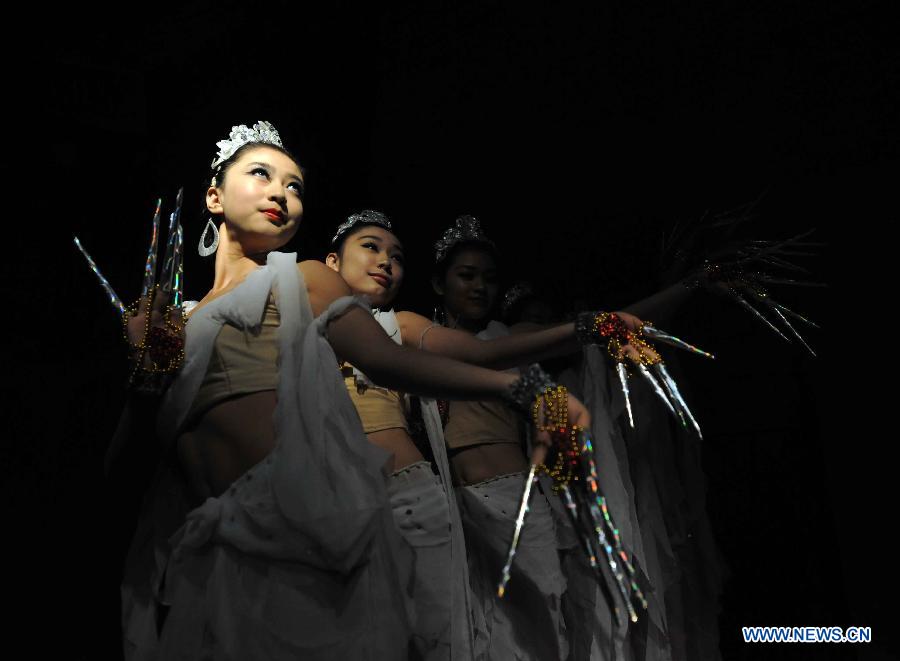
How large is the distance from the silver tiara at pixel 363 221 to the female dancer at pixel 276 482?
103 cm

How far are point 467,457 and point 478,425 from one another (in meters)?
0.13

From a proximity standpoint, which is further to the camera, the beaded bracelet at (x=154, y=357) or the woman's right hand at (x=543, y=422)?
the beaded bracelet at (x=154, y=357)

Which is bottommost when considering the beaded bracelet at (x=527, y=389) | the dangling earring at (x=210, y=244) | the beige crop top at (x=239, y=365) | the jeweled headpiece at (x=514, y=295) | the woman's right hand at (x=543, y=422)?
the woman's right hand at (x=543, y=422)

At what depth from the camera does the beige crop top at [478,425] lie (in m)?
2.87

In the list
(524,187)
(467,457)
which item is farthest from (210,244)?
(524,187)

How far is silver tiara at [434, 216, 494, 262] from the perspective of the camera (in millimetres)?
3303

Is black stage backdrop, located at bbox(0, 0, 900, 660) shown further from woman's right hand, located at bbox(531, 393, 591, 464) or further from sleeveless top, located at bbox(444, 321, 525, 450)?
woman's right hand, located at bbox(531, 393, 591, 464)

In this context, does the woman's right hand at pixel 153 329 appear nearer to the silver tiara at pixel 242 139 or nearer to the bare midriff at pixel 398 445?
the silver tiara at pixel 242 139

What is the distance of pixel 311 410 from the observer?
1.51 m

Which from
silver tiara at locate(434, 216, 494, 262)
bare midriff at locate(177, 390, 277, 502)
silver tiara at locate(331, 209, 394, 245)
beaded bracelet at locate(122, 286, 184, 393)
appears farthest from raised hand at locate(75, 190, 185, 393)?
silver tiara at locate(434, 216, 494, 262)

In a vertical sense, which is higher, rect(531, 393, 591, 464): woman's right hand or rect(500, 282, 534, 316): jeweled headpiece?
rect(500, 282, 534, 316): jeweled headpiece

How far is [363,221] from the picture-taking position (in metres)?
2.79

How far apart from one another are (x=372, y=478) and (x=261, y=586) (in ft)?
0.94

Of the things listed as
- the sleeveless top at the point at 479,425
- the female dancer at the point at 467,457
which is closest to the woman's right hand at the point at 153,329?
the female dancer at the point at 467,457
